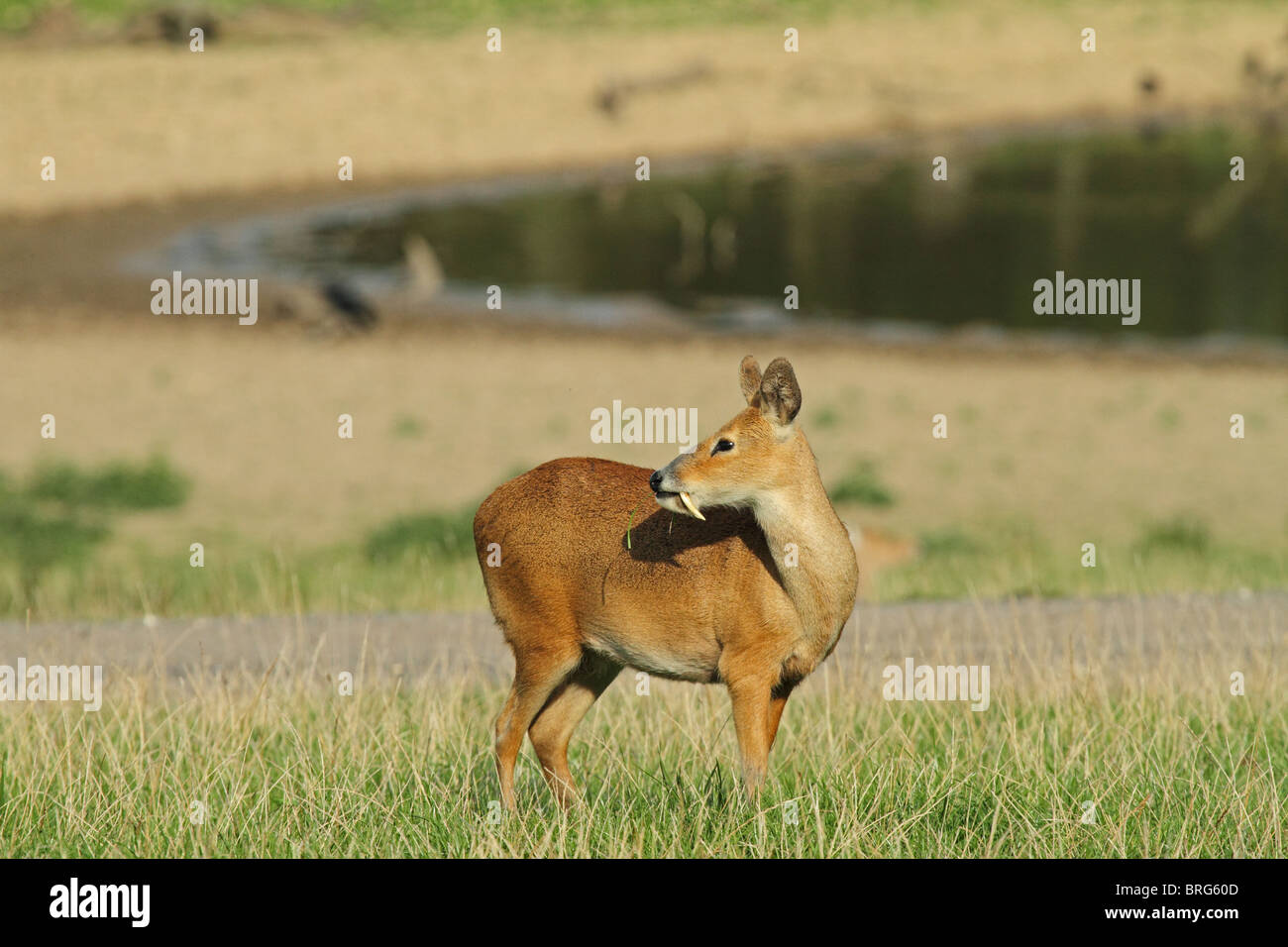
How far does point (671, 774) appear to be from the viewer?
7348 mm

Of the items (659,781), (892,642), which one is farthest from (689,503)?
(892,642)

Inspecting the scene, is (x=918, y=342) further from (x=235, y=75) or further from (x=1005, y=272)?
(x=235, y=75)

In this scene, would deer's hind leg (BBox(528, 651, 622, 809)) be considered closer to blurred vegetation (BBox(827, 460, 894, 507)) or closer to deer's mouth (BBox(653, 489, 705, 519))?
deer's mouth (BBox(653, 489, 705, 519))

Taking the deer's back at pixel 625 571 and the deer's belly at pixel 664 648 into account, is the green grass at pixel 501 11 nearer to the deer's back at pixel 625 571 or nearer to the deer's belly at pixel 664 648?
the deer's back at pixel 625 571

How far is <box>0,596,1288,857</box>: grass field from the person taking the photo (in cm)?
653

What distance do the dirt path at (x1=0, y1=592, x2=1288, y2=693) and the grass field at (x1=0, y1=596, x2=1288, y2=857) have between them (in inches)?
10.0

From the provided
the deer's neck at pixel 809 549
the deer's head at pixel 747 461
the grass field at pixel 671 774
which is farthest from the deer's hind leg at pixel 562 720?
the deer's head at pixel 747 461

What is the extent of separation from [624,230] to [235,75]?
43.2ft

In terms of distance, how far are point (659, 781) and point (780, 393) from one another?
1.89 m

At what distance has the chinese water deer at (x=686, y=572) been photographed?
6070 millimetres

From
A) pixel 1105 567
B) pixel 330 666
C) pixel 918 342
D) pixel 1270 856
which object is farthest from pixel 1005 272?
pixel 1270 856

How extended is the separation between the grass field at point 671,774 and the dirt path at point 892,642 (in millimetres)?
255

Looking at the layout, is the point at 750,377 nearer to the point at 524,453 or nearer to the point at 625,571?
the point at 625,571
